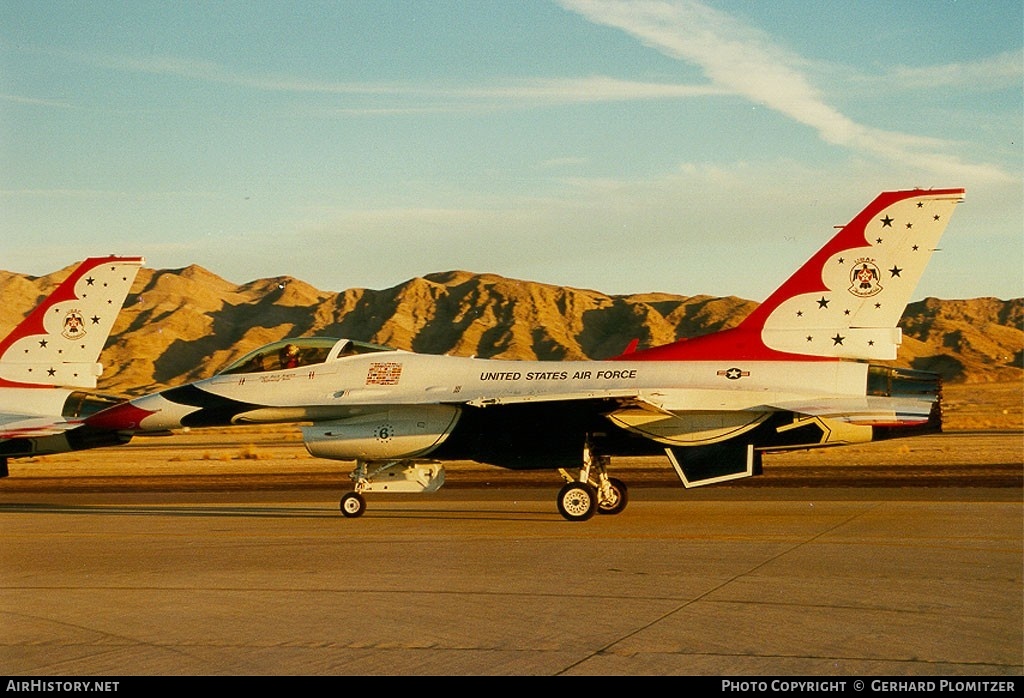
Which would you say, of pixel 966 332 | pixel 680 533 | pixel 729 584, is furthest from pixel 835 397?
pixel 966 332

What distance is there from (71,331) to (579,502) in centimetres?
1254

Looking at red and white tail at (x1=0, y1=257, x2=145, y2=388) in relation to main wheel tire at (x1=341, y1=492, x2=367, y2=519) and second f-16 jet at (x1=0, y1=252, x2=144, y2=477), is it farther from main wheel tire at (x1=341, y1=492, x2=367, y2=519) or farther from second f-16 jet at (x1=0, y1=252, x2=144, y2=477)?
main wheel tire at (x1=341, y1=492, x2=367, y2=519)

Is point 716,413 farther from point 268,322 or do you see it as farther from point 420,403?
point 268,322

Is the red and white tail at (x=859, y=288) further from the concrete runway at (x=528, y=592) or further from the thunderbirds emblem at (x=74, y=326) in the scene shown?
the thunderbirds emblem at (x=74, y=326)

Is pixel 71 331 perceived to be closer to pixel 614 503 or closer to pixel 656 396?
pixel 614 503

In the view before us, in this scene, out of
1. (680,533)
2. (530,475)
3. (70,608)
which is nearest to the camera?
(70,608)

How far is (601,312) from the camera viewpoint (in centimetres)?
11781

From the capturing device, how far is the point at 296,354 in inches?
699

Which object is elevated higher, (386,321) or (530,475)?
(386,321)

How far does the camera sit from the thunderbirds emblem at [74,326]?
2244 centimetres

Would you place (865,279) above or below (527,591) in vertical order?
above

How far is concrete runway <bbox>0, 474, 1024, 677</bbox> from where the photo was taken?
23.5 ft

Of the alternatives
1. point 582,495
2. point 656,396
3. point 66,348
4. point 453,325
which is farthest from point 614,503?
point 453,325

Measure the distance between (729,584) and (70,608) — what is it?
608 cm
